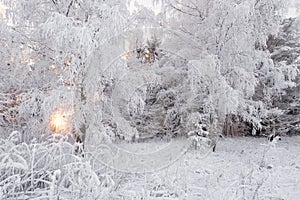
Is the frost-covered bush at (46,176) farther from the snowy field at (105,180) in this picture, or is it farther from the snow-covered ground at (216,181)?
the snow-covered ground at (216,181)

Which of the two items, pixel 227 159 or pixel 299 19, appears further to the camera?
pixel 299 19

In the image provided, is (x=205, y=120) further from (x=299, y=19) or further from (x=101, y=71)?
(x=299, y=19)

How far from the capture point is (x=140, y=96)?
21.7 ft

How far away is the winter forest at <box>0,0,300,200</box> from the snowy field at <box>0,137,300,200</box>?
0.8 inches

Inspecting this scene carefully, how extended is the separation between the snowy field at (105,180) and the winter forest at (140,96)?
0.02 meters

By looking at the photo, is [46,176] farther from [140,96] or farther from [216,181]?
[140,96]

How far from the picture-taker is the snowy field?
320 centimetres

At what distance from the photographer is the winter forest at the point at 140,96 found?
3.93m

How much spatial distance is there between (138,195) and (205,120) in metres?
5.15

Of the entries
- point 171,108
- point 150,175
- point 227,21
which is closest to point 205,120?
point 171,108

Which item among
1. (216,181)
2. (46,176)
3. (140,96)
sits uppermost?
(140,96)

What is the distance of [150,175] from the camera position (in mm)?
4496

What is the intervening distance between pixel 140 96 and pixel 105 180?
335cm

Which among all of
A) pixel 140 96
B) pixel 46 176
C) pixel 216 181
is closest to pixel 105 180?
pixel 46 176
